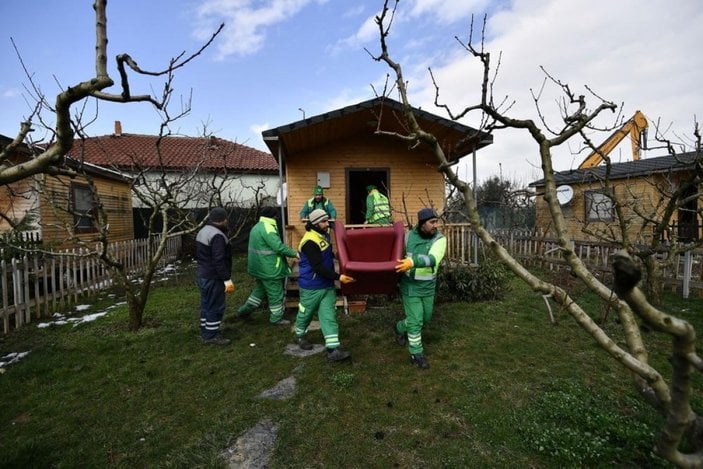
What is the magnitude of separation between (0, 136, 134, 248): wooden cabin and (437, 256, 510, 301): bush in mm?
6879

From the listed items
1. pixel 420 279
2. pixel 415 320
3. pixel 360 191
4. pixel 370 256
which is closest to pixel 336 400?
pixel 415 320

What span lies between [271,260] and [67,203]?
6777mm

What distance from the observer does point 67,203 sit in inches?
365

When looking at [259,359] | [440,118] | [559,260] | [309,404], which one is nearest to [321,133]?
[440,118]

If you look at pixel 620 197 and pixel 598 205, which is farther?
pixel 620 197

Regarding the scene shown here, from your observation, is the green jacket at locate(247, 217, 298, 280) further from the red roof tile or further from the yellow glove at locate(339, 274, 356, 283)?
the red roof tile

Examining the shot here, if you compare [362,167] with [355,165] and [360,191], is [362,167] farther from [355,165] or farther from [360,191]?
[360,191]

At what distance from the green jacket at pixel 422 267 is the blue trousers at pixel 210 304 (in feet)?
8.77

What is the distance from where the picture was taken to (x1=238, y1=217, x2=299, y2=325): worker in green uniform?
604 cm

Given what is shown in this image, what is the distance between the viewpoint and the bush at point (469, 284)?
24.3ft

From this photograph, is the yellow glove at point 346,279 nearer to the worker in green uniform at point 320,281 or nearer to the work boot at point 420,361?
the worker in green uniform at point 320,281

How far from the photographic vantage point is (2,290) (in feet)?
19.6

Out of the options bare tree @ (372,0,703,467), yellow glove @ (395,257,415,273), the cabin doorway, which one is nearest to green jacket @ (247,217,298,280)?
yellow glove @ (395,257,415,273)

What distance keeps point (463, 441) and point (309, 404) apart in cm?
146
